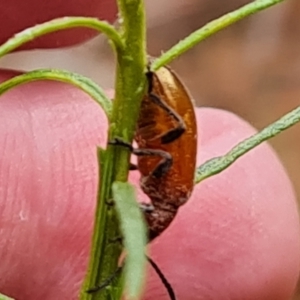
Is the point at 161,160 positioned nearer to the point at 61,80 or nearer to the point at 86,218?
the point at 61,80

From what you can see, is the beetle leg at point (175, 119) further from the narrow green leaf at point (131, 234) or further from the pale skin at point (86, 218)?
the pale skin at point (86, 218)

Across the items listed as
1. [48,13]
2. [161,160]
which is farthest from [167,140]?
[48,13]

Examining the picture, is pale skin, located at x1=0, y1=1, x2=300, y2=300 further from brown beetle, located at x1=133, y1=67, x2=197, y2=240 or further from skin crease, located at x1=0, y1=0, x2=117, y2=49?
brown beetle, located at x1=133, y1=67, x2=197, y2=240

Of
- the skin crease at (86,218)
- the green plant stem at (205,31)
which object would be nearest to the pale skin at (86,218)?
the skin crease at (86,218)

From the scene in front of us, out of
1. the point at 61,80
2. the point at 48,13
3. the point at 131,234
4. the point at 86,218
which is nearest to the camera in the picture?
the point at 131,234

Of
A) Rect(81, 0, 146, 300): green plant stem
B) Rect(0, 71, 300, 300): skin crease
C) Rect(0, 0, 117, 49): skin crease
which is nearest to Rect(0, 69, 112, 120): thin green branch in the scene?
Rect(81, 0, 146, 300): green plant stem
